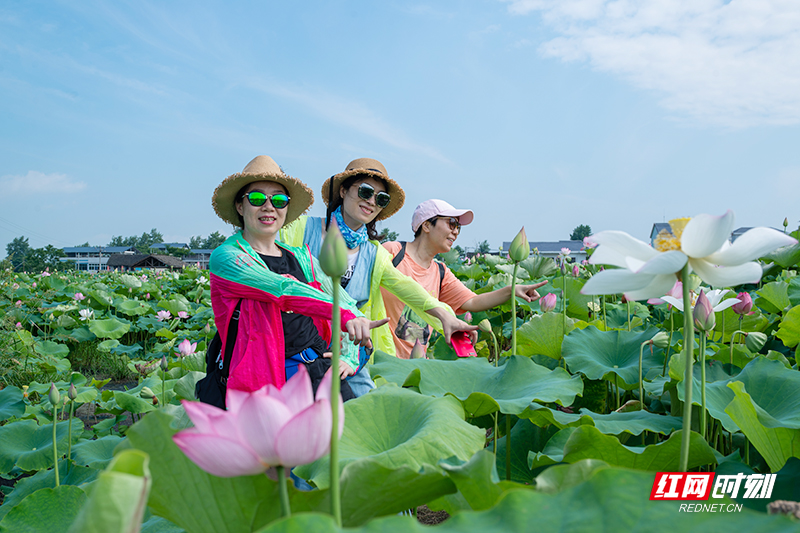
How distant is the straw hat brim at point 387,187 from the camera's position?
227 cm

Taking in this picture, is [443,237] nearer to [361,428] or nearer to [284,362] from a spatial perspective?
[284,362]

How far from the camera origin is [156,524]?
2.50 ft

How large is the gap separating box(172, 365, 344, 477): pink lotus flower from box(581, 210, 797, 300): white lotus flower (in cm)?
32

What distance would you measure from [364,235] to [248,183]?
2.09 ft

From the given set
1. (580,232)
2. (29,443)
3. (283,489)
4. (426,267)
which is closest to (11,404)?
(29,443)

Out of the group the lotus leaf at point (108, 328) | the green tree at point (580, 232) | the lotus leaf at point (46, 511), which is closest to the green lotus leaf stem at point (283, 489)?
the lotus leaf at point (46, 511)

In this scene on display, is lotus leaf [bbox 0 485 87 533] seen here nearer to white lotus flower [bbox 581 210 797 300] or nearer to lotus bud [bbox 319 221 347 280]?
lotus bud [bbox 319 221 347 280]

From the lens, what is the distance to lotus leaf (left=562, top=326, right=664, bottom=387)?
1.57m

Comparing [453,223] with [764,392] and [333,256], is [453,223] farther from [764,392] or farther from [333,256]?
[333,256]

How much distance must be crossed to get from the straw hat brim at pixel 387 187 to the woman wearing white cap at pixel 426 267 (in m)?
0.27

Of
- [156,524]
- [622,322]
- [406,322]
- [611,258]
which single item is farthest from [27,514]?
[622,322]

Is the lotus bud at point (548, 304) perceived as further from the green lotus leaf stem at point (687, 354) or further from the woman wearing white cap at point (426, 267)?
the green lotus leaf stem at point (687, 354)

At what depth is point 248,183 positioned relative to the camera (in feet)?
5.83

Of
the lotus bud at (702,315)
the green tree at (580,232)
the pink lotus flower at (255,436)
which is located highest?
the green tree at (580,232)
